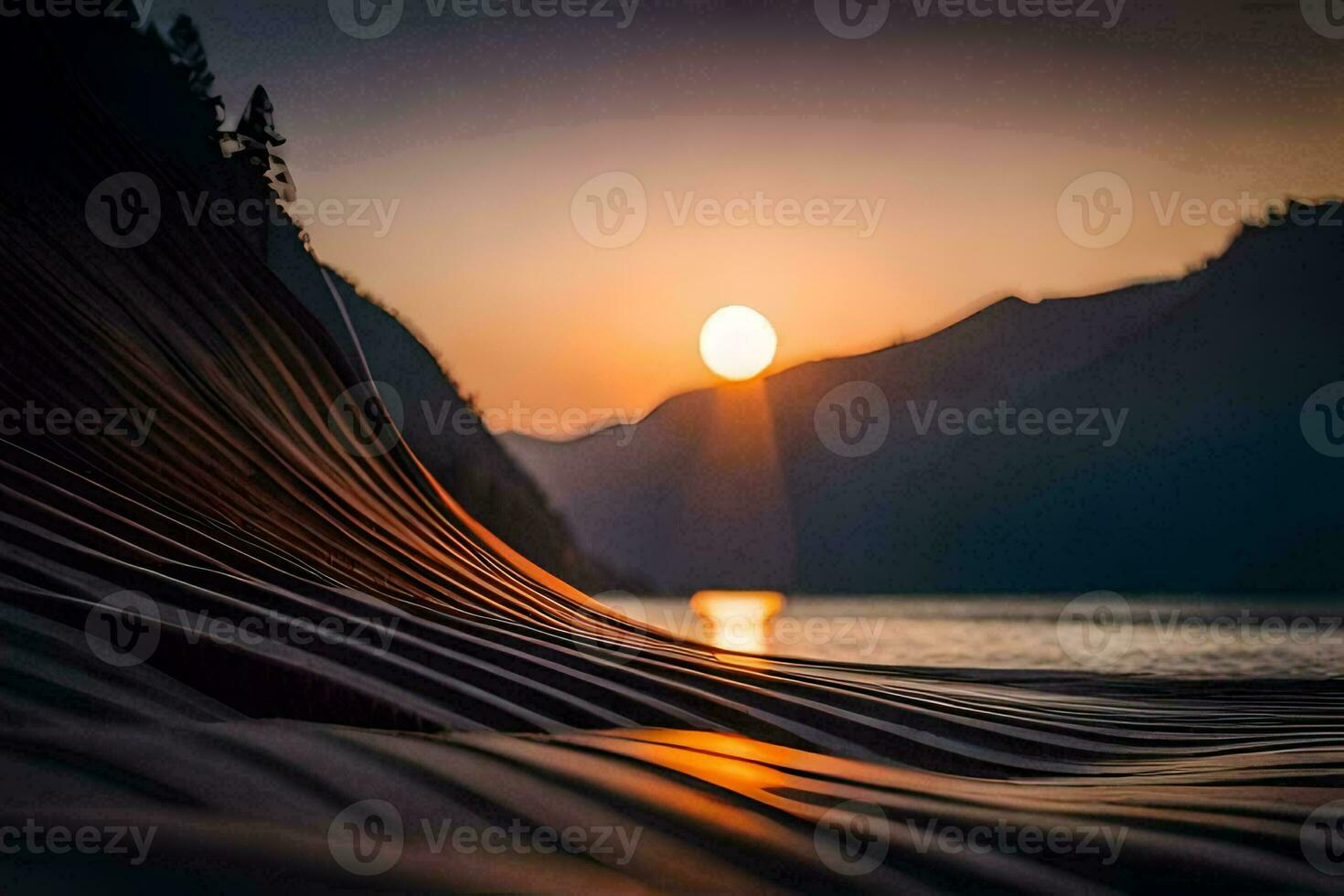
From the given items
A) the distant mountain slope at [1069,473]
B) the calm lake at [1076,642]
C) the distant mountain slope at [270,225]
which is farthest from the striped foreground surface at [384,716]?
the distant mountain slope at [1069,473]

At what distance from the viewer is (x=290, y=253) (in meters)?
19.1

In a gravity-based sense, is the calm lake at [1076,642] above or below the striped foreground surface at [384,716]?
above

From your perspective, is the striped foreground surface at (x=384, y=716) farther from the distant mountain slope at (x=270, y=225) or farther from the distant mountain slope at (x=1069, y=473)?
the distant mountain slope at (x=1069, y=473)

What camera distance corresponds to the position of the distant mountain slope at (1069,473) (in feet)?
387

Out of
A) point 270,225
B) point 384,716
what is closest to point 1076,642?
point 270,225

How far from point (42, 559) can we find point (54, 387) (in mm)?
2217

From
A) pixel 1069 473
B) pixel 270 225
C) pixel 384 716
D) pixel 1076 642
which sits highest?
pixel 1069 473

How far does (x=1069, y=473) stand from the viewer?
129250 mm

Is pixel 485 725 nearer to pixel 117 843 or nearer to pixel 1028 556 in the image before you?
pixel 117 843

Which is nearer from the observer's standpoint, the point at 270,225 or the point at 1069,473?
the point at 270,225

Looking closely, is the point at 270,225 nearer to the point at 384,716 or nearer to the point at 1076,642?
the point at 384,716

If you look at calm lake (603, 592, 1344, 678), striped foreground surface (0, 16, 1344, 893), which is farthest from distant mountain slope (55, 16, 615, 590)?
calm lake (603, 592, 1344, 678)

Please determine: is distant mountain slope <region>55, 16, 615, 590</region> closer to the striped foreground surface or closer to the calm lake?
the striped foreground surface

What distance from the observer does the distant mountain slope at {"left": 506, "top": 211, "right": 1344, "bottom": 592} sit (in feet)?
387
